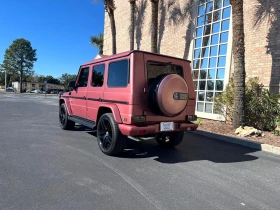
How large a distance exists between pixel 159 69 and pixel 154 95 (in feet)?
2.45

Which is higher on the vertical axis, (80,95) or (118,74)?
(118,74)

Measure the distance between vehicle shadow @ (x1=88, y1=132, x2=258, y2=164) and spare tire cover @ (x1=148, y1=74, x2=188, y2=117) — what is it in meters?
1.00

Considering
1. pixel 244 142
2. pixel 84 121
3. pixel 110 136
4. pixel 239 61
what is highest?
pixel 239 61

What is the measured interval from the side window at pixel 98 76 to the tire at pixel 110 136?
3.16ft

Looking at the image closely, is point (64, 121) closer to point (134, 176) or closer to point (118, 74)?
point (118, 74)

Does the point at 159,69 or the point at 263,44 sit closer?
the point at 159,69

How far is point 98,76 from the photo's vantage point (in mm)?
5863

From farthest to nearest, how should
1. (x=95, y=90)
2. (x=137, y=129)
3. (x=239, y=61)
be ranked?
(x=239, y=61), (x=95, y=90), (x=137, y=129)

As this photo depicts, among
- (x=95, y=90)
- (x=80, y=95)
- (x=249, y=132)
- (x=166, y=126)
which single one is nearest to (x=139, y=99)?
(x=166, y=126)

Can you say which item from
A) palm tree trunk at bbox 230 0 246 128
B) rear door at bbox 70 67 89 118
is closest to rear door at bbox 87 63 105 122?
rear door at bbox 70 67 89 118

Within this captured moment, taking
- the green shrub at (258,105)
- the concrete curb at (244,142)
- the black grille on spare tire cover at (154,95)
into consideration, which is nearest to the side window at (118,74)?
the black grille on spare tire cover at (154,95)

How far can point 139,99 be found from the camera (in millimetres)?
4559

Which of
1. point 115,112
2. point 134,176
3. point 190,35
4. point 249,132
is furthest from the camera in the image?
point 190,35

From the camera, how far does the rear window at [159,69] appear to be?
4844mm
